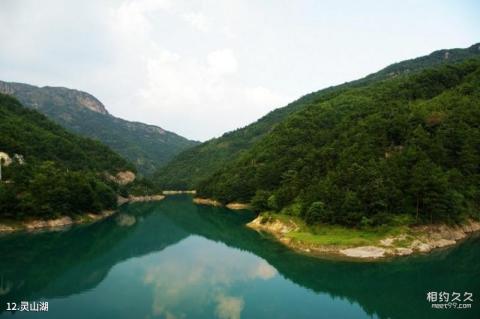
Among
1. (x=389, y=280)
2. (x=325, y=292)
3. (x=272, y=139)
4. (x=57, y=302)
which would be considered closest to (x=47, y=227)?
(x=57, y=302)

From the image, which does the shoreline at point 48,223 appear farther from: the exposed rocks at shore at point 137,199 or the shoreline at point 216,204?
the exposed rocks at shore at point 137,199

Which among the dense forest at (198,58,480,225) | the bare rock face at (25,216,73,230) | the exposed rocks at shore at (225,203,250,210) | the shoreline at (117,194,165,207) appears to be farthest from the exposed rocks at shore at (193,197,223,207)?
the bare rock face at (25,216,73,230)

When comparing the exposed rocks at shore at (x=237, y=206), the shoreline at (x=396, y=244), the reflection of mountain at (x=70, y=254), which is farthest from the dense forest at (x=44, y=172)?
the shoreline at (x=396, y=244)

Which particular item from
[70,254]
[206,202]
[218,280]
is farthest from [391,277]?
[206,202]

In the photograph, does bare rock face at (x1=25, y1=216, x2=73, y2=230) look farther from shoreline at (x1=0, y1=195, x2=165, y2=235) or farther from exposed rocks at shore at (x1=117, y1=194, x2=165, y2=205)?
exposed rocks at shore at (x1=117, y1=194, x2=165, y2=205)

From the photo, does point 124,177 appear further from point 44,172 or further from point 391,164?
point 391,164

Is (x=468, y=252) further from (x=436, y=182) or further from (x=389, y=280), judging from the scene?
(x=389, y=280)
